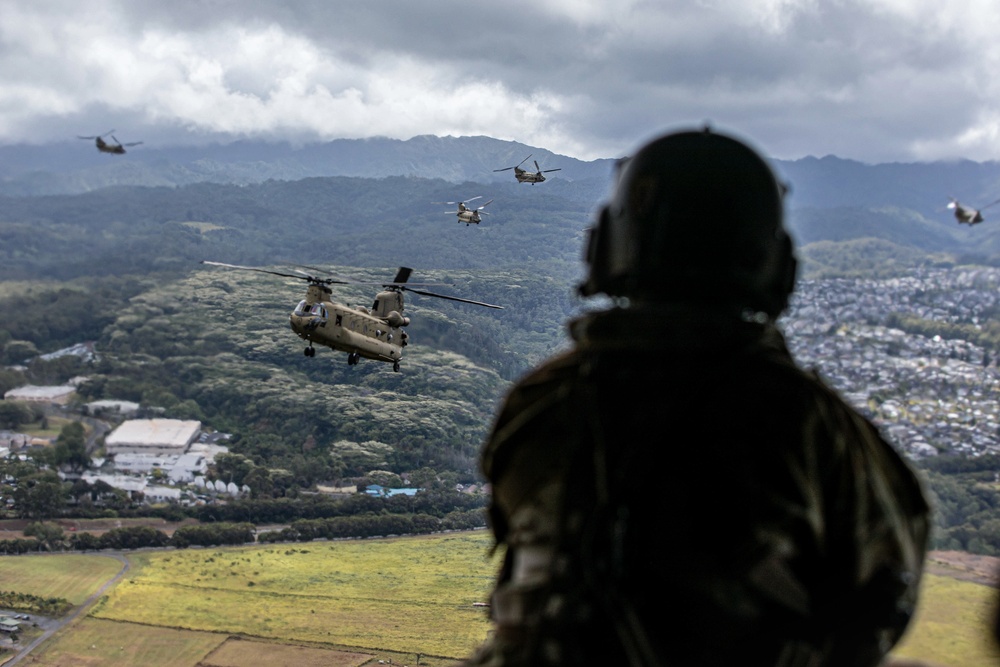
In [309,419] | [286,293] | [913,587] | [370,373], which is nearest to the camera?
[913,587]

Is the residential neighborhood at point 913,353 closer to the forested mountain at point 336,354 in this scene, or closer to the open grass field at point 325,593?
the forested mountain at point 336,354

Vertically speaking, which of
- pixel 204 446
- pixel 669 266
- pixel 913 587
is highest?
pixel 669 266

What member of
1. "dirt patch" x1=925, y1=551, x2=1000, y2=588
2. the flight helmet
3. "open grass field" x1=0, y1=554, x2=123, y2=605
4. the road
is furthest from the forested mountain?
the flight helmet

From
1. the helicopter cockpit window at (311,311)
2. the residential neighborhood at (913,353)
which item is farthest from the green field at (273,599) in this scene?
the residential neighborhood at (913,353)

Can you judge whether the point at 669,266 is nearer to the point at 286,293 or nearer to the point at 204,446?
the point at 204,446

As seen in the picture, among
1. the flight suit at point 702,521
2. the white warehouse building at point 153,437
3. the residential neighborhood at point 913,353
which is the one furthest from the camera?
the white warehouse building at point 153,437

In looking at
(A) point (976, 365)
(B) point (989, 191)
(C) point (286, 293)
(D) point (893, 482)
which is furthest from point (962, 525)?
(C) point (286, 293)

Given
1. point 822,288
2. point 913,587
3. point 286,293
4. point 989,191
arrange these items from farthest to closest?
1. point 286,293
2. point 989,191
3. point 822,288
4. point 913,587
